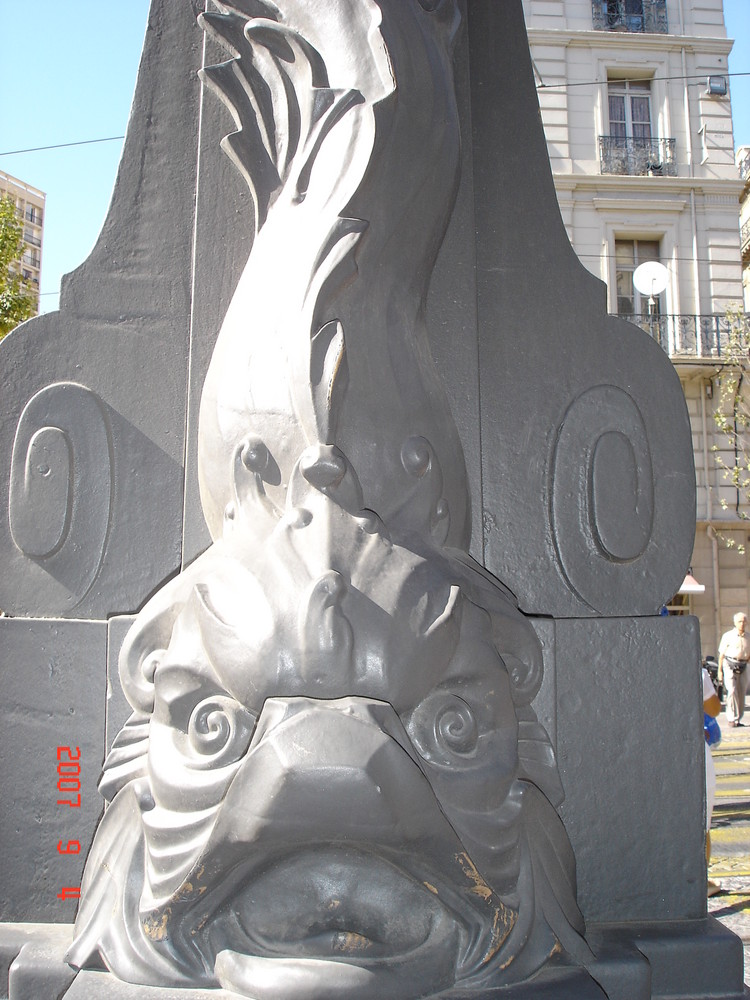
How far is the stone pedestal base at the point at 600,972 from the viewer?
1.57 metres

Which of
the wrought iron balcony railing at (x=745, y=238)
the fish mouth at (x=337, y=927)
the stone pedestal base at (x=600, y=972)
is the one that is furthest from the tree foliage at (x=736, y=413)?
the fish mouth at (x=337, y=927)

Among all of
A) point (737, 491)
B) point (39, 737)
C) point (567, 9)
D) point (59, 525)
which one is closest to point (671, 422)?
point (59, 525)

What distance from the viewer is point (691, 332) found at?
15.7m

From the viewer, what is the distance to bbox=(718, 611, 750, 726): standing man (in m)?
10.3

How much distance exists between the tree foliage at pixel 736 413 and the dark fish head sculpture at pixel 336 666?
13898mm

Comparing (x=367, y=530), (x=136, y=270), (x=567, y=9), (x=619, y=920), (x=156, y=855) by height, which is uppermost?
(x=567, y=9)

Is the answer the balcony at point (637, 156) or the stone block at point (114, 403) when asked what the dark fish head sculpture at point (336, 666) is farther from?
the balcony at point (637, 156)

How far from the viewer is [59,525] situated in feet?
7.68

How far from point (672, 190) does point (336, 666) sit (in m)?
16.6

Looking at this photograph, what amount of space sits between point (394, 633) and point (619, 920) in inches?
45.6

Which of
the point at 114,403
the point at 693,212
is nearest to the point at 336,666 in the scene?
the point at 114,403

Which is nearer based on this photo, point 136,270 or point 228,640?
point 228,640

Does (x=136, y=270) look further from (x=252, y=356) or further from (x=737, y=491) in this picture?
(x=737, y=491)

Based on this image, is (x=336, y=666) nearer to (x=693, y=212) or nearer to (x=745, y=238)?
(x=693, y=212)
